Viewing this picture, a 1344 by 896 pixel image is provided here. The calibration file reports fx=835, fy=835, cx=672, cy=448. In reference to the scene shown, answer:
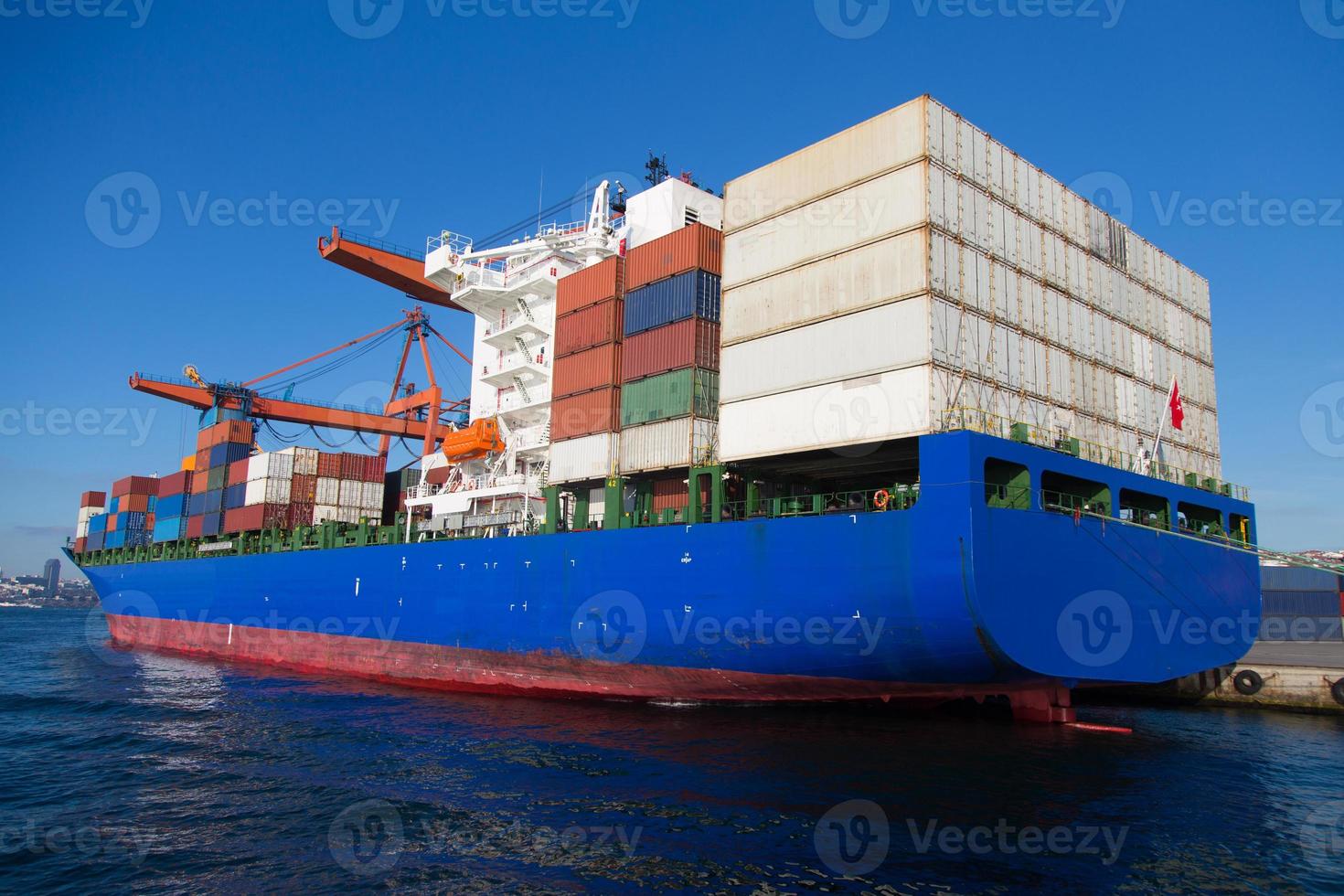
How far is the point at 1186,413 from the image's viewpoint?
2588 cm

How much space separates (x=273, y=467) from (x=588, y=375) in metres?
19.3

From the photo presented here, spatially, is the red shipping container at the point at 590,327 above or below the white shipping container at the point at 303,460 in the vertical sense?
above

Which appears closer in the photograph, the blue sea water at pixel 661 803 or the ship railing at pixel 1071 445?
the blue sea water at pixel 661 803

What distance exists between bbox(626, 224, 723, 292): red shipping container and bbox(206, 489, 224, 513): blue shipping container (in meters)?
26.0

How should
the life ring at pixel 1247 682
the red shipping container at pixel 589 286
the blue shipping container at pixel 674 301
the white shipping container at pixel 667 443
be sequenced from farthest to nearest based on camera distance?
the red shipping container at pixel 589 286 → the life ring at pixel 1247 682 → the blue shipping container at pixel 674 301 → the white shipping container at pixel 667 443

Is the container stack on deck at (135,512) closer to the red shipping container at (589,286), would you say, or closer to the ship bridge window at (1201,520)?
the red shipping container at (589,286)

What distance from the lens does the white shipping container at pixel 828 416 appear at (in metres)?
17.3

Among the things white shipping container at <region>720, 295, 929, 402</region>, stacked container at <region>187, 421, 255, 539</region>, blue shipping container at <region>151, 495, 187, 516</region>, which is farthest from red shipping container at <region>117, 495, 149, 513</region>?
white shipping container at <region>720, 295, 929, 402</region>

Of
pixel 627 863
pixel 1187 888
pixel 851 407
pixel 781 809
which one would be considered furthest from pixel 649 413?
pixel 1187 888

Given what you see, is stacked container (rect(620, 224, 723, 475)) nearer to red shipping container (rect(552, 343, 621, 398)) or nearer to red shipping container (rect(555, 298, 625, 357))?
red shipping container (rect(552, 343, 621, 398))

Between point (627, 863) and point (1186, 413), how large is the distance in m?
23.3

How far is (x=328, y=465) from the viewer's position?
37594 mm

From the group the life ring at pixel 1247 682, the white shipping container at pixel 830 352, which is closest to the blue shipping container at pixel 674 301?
the white shipping container at pixel 830 352

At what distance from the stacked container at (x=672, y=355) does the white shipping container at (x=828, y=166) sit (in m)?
1.49
